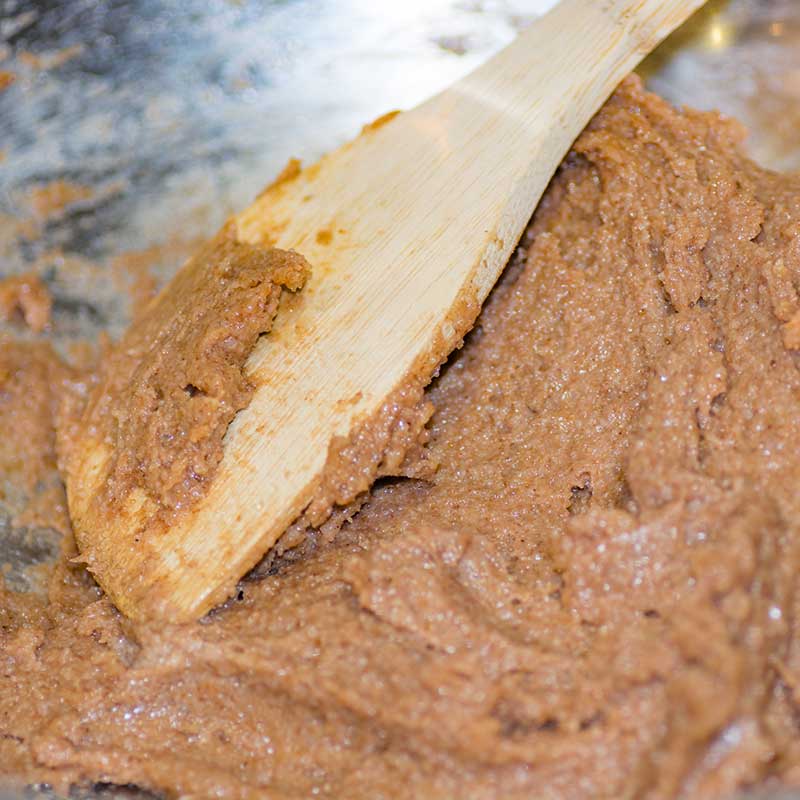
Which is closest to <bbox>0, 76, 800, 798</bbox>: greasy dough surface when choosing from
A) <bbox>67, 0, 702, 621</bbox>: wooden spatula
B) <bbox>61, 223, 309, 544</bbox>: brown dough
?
<bbox>67, 0, 702, 621</bbox>: wooden spatula

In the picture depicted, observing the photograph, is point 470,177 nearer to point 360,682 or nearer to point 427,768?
point 360,682

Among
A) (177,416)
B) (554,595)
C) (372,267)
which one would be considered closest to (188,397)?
(177,416)

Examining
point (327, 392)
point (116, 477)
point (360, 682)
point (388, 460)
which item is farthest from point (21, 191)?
point (360, 682)

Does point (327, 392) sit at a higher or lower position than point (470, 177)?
lower

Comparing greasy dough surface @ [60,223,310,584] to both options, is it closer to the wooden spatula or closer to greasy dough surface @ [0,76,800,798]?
the wooden spatula

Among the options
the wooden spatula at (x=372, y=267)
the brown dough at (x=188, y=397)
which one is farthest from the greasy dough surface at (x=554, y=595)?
the brown dough at (x=188, y=397)

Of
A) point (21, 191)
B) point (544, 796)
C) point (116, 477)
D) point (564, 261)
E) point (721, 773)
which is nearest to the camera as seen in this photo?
point (721, 773)

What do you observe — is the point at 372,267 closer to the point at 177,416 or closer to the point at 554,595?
the point at 177,416
